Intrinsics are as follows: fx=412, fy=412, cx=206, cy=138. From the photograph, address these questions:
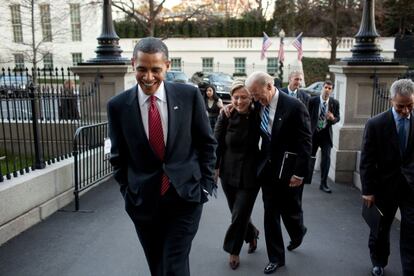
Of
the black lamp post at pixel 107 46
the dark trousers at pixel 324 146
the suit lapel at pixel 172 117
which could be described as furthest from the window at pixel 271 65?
the suit lapel at pixel 172 117

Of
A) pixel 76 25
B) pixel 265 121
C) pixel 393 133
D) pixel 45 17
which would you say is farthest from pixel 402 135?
→ pixel 76 25

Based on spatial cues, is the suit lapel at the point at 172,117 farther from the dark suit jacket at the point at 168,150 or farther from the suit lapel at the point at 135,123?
the suit lapel at the point at 135,123

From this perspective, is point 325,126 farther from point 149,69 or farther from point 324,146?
point 149,69

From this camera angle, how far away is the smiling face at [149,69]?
2.57 metres

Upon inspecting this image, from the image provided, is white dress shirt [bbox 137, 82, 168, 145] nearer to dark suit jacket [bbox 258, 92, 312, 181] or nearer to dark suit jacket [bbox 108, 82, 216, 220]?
dark suit jacket [bbox 108, 82, 216, 220]

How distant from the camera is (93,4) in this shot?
26906 millimetres

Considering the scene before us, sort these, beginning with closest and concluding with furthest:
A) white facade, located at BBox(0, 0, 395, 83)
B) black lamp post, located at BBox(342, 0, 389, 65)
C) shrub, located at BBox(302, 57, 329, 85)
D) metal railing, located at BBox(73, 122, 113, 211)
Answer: metal railing, located at BBox(73, 122, 113, 211) → black lamp post, located at BBox(342, 0, 389, 65) → shrub, located at BBox(302, 57, 329, 85) → white facade, located at BBox(0, 0, 395, 83)

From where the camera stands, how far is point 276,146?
4016mm

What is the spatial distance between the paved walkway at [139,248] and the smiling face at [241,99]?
1605 mm

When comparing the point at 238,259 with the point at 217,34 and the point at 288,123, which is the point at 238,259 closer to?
the point at 288,123

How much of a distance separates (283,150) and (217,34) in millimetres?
40269

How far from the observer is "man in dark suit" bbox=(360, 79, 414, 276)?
3553 mm

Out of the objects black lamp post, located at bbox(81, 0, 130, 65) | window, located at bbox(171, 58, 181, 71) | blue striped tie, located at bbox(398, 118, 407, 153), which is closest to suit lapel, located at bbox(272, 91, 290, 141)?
blue striped tie, located at bbox(398, 118, 407, 153)

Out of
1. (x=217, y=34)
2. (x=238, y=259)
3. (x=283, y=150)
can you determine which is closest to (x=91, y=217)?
(x=238, y=259)
